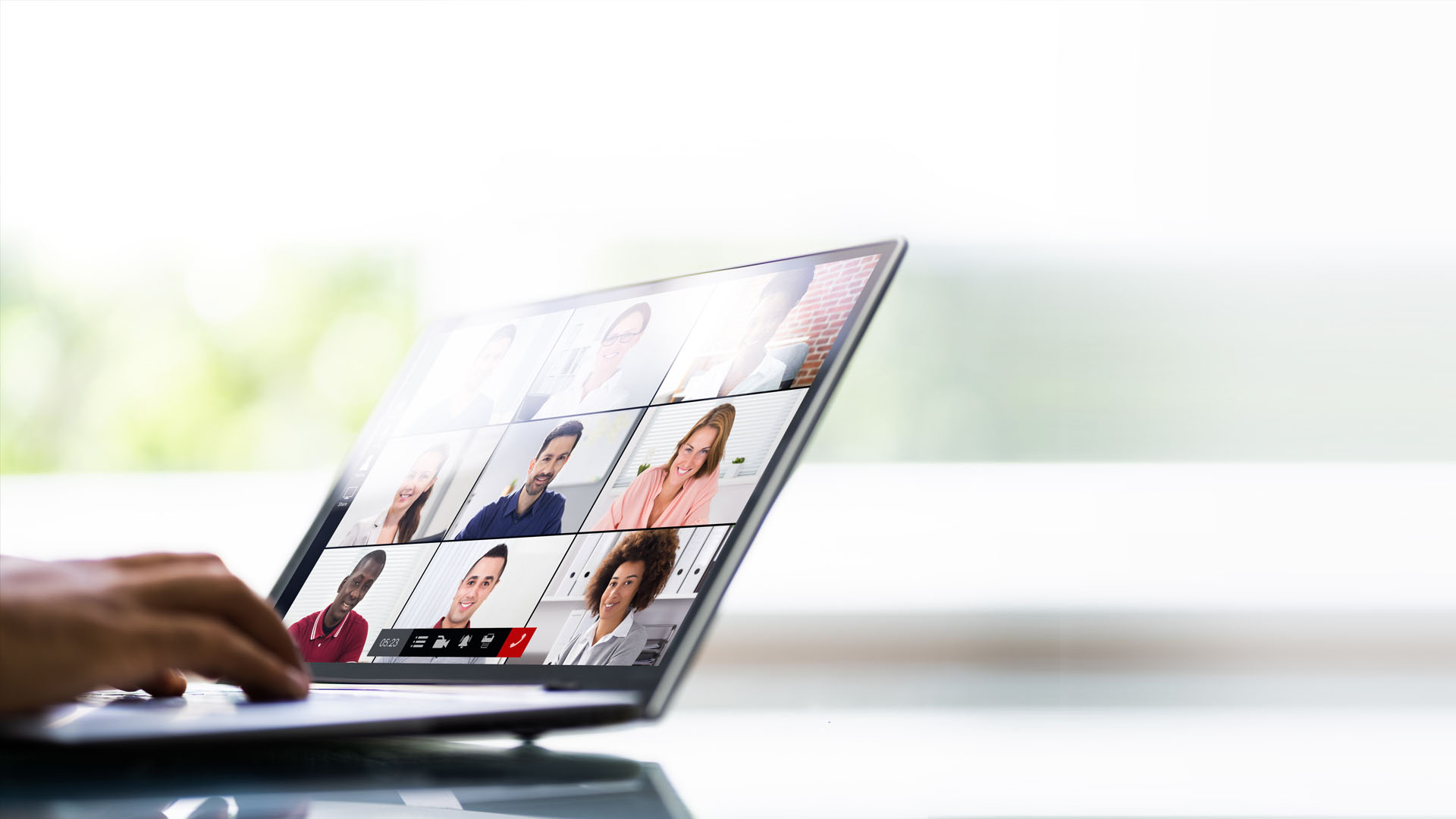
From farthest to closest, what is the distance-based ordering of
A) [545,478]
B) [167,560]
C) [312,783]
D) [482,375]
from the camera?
[482,375]
[545,478]
[167,560]
[312,783]

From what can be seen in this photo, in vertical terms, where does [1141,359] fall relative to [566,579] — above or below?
above

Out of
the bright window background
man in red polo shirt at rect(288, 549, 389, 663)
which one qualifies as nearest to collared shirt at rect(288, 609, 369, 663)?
man in red polo shirt at rect(288, 549, 389, 663)

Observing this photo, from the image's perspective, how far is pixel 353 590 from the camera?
609 mm

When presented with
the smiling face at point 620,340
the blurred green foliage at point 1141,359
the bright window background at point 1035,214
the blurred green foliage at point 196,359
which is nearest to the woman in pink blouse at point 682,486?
the smiling face at point 620,340

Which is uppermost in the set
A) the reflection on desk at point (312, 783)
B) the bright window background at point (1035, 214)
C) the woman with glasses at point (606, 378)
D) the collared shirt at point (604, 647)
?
the bright window background at point (1035, 214)

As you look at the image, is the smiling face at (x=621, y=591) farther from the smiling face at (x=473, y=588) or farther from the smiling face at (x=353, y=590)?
the smiling face at (x=353, y=590)

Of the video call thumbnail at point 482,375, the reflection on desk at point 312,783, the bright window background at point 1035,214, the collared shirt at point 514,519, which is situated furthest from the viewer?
the bright window background at point 1035,214

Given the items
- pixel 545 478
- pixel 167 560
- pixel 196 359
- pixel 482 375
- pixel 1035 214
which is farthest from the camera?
pixel 196 359

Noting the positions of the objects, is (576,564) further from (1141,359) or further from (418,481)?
(1141,359)

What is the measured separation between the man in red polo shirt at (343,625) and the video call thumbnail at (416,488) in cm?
2

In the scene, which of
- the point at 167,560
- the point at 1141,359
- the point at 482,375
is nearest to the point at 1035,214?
the point at 1141,359

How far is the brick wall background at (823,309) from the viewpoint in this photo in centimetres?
50

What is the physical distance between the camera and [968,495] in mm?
2031

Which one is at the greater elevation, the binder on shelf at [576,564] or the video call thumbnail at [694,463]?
the video call thumbnail at [694,463]
